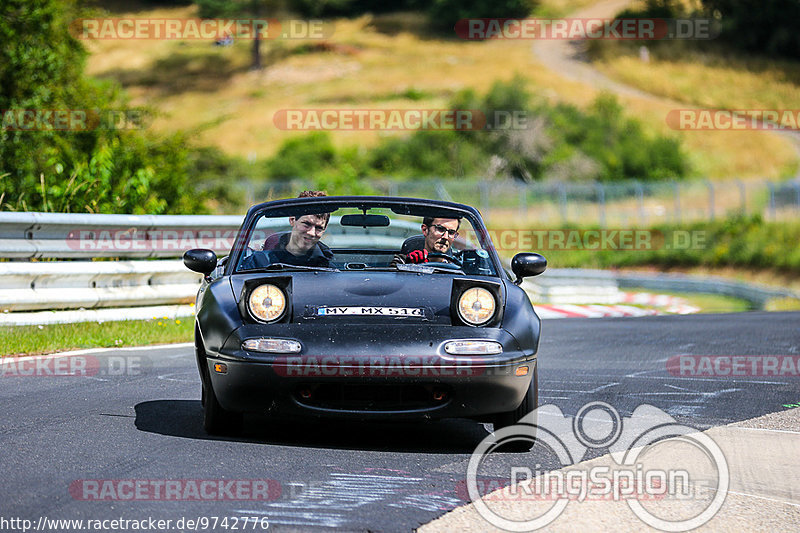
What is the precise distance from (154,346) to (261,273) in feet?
15.4

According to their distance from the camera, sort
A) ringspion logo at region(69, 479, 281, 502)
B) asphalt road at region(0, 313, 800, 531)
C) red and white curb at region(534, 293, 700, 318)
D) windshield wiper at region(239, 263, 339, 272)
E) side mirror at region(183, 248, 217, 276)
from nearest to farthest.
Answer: asphalt road at region(0, 313, 800, 531), ringspion logo at region(69, 479, 281, 502), windshield wiper at region(239, 263, 339, 272), side mirror at region(183, 248, 217, 276), red and white curb at region(534, 293, 700, 318)

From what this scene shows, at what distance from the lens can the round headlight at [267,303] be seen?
227 inches

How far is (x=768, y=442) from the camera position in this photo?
5957 mm

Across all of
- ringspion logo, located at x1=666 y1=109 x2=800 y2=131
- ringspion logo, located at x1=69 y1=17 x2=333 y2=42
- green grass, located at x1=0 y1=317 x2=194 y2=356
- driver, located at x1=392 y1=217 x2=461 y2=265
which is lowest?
green grass, located at x1=0 y1=317 x2=194 y2=356

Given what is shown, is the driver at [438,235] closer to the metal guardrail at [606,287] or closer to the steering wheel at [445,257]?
the steering wheel at [445,257]

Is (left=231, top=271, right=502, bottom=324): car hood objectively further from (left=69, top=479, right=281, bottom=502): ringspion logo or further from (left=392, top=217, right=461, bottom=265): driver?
(left=69, top=479, right=281, bottom=502): ringspion logo

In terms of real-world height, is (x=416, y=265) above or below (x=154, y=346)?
above

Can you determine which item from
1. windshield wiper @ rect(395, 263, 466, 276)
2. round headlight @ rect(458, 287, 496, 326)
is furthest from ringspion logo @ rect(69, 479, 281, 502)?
windshield wiper @ rect(395, 263, 466, 276)

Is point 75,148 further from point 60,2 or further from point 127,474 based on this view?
point 127,474

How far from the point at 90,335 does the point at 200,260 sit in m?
3.95

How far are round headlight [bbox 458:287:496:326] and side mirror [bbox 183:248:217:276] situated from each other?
169cm

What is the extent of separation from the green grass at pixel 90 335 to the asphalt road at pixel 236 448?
1.58 feet

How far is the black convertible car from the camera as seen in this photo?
5562mm

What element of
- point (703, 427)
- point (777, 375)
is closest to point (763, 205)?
point (777, 375)
